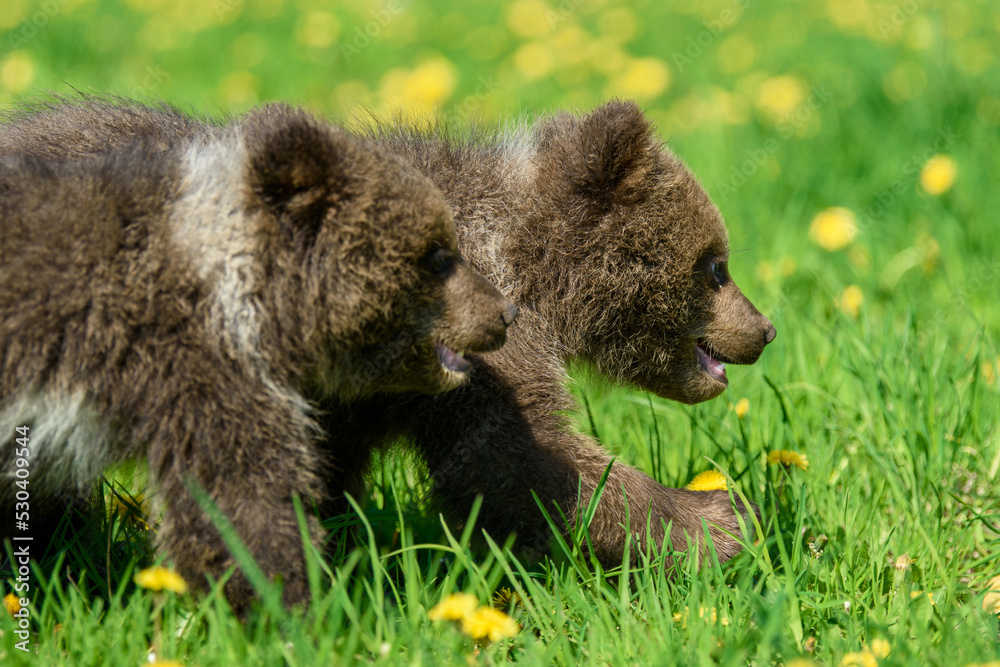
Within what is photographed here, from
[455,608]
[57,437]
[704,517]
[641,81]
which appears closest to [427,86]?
[641,81]

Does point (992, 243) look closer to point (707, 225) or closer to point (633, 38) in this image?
point (707, 225)

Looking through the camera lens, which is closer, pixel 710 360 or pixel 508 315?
pixel 508 315

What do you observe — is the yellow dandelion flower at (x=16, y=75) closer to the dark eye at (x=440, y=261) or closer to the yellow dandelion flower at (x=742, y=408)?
the dark eye at (x=440, y=261)

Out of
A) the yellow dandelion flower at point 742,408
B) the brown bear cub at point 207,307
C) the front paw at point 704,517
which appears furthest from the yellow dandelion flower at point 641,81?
the brown bear cub at point 207,307

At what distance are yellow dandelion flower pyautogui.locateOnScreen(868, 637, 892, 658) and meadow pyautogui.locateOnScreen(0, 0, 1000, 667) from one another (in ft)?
0.04

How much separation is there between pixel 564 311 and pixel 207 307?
1.55 m

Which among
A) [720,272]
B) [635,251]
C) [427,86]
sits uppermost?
[427,86]

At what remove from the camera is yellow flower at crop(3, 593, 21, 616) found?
123 inches

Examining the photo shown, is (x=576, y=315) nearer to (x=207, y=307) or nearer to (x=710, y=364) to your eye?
(x=710, y=364)

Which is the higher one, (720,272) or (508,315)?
(720,272)

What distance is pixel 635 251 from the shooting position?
4066 millimetres

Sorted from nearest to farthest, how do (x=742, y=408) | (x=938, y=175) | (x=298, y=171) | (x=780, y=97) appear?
(x=298, y=171), (x=742, y=408), (x=938, y=175), (x=780, y=97)

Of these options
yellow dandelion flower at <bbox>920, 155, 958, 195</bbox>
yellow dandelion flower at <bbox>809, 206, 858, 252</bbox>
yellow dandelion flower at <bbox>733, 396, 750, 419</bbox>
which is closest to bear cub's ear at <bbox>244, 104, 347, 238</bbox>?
yellow dandelion flower at <bbox>733, 396, 750, 419</bbox>

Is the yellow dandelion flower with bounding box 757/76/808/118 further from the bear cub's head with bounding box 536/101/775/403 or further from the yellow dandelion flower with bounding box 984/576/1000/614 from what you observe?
the yellow dandelion flower with bounding box 984/576/1000/614
